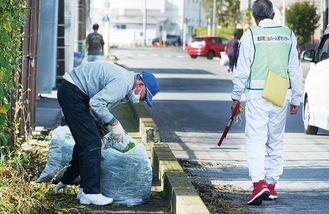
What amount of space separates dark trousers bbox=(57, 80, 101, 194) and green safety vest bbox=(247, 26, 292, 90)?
5.35ft

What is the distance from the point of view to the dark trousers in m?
8.70

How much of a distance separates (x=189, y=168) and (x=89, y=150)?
310cm

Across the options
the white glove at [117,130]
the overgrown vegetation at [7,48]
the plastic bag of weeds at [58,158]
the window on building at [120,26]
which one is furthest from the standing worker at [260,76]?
the window on building at [120,26]

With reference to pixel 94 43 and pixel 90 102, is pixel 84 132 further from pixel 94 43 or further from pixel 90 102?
pixel 94 43

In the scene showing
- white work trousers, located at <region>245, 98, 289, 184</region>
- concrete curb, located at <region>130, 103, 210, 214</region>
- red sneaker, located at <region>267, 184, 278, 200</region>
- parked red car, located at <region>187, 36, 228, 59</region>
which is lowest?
parked red car, located at <region>187, 36, 228, 59</region>

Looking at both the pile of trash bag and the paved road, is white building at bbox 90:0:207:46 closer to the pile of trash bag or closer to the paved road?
the paved road

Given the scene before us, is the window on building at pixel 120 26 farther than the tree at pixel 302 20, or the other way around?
the window on building at pixel 120 26

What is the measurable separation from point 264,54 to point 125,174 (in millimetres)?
1749

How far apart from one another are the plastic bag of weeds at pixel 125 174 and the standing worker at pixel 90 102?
161mm

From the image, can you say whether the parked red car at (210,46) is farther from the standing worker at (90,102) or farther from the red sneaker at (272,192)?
the standing worker at (90,102)

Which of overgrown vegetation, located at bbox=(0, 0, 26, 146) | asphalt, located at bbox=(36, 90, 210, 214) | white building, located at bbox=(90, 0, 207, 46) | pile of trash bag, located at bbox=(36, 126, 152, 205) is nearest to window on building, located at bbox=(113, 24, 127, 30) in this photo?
white building, located at bbox=(90, 0, 207, 46)

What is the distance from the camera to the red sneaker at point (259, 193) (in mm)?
9092

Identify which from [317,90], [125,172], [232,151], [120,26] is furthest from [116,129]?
[120,26]

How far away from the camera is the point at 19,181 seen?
27.2 feet
